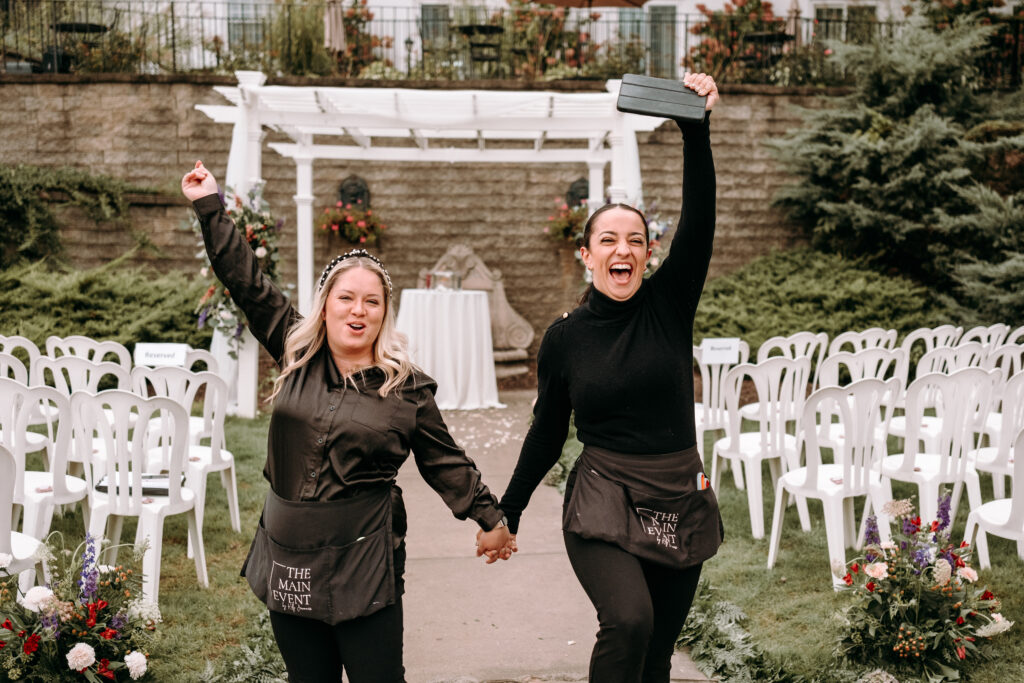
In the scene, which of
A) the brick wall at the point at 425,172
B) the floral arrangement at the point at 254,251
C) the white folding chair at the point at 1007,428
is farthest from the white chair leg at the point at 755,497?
the brick wall at the point at 425,172

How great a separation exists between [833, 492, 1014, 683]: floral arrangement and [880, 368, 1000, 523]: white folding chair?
105cm

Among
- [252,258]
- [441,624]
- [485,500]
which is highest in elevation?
[252,258]

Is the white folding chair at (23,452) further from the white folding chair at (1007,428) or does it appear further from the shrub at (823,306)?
the shrub at (823,306)

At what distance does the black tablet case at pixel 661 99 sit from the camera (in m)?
2.30

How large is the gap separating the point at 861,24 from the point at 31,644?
1462cm

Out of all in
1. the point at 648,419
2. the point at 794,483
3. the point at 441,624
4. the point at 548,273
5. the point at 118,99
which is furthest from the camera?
the point at 548,273

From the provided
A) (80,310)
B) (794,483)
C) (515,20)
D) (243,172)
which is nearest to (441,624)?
(794,483)

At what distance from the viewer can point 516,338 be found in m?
12.5

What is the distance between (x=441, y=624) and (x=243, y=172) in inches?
231

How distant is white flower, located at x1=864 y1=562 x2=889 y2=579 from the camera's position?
132 inches

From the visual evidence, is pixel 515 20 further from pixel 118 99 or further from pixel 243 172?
pixel 243 172

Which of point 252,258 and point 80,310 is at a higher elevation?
point 252,258

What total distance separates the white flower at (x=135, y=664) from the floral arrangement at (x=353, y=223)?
379 inches

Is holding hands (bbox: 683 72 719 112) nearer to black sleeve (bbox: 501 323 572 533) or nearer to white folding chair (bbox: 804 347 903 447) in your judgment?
black sleeve (bbox: 501 323 572 533)
